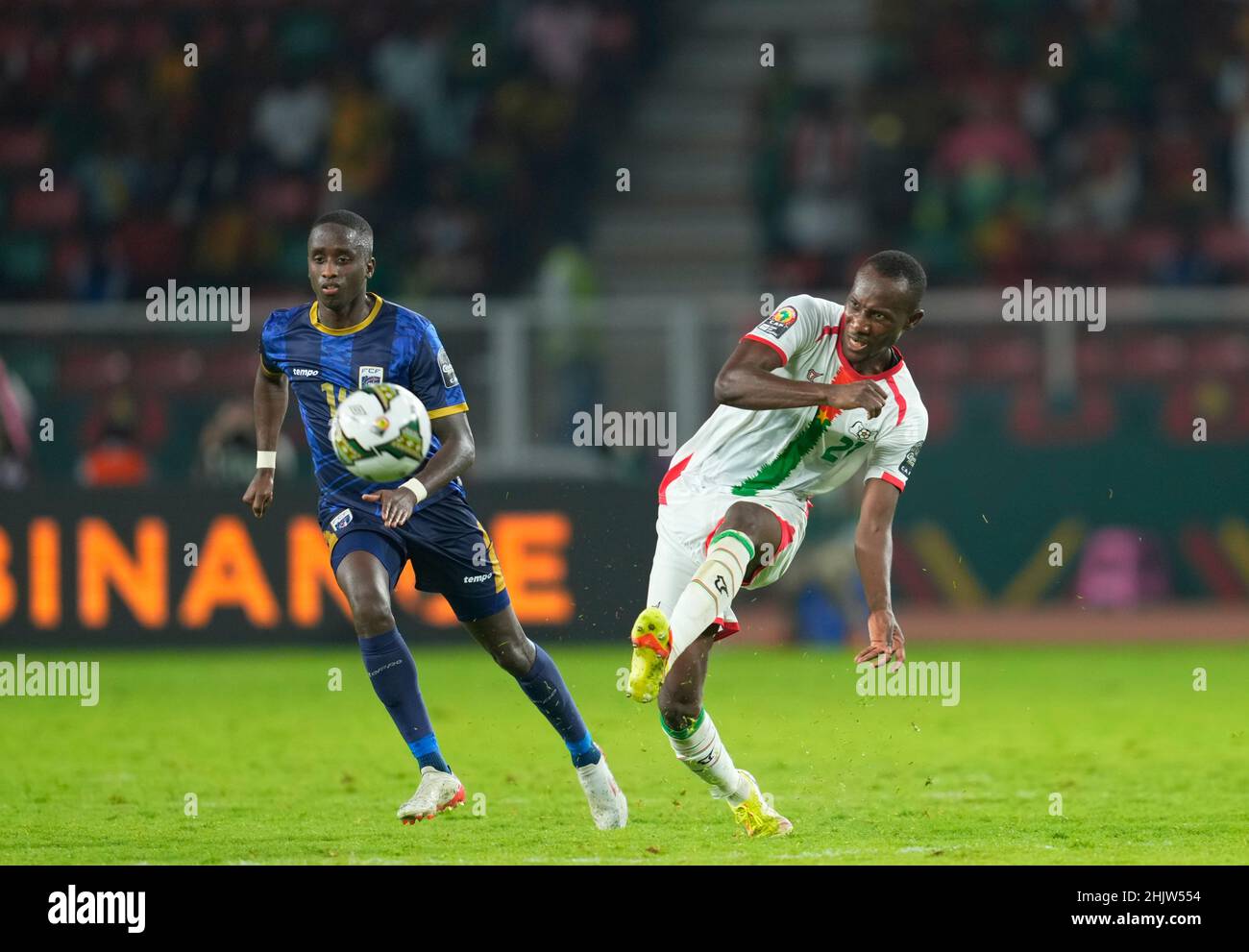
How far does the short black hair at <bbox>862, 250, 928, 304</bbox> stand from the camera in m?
7.04

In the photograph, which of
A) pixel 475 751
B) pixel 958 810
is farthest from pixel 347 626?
pixel 958 810

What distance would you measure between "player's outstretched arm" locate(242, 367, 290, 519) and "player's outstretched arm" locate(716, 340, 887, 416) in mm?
1859

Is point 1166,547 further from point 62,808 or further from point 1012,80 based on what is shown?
point 62,808

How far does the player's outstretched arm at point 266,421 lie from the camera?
25.8ft

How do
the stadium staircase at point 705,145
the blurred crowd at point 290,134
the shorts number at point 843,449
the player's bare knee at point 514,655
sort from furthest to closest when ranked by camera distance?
the stadium staircase at point 705,145
the blurred crowd at point 290,134
the player's bare knee at point 514,655
the shorts number at point 843,449

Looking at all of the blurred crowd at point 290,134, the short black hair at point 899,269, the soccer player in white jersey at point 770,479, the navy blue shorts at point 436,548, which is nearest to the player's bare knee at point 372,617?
the navy blue shorts at point 436,548

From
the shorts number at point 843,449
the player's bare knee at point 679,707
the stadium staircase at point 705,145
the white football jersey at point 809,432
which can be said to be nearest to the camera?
the player's bare knee at point 679,707

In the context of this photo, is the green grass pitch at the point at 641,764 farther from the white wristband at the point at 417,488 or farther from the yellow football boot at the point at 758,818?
the white wristband at the point at 417,488

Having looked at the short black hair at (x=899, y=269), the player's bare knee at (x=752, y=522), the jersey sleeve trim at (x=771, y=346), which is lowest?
the player's bare knee at (x=752, y=522)

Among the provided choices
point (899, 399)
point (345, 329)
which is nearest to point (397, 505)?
point (345, 329)

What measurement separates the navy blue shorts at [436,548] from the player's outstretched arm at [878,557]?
139cm

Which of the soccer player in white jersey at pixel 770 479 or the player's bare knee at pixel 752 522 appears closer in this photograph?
the soccer player in white jersey at pixel 770 479

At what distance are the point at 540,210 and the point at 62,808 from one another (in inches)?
510

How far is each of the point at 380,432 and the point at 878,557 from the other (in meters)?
1.85
